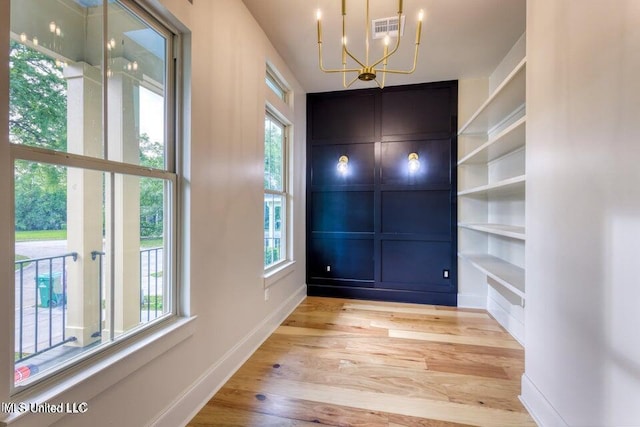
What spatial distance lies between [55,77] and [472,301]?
13.5ft

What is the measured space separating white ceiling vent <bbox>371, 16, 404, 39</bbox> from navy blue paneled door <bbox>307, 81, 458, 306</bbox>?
136 centimetres

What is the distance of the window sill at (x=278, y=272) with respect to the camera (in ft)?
9.02

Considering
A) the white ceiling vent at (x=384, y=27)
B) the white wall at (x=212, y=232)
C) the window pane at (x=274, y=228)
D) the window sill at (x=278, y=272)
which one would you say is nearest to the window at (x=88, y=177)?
the white wall at (x=212, y=232)

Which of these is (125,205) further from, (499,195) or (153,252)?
(499,195)

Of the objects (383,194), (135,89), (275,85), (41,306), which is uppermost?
(275,85)

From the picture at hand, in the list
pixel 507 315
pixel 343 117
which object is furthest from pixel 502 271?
pixel 343 117

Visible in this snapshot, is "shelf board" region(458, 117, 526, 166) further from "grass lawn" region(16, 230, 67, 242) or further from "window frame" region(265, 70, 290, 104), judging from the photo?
"grass lawn" region(16, 230, 67, 242)

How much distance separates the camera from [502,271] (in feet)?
8.48

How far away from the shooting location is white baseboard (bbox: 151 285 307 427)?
4.98 ft

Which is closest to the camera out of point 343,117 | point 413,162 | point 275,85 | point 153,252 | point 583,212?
point 583,212

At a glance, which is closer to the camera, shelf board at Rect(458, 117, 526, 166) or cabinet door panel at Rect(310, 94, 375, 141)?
shelf board at Rect(458, 117, 526, 166)

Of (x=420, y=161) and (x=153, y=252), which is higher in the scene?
(x=420, y=161)

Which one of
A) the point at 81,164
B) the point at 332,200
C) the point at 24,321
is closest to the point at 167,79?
the point at 81,164

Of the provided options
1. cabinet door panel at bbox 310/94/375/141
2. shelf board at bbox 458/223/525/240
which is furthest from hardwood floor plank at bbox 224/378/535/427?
cabinet door panel at bbox 310/94/375/141
